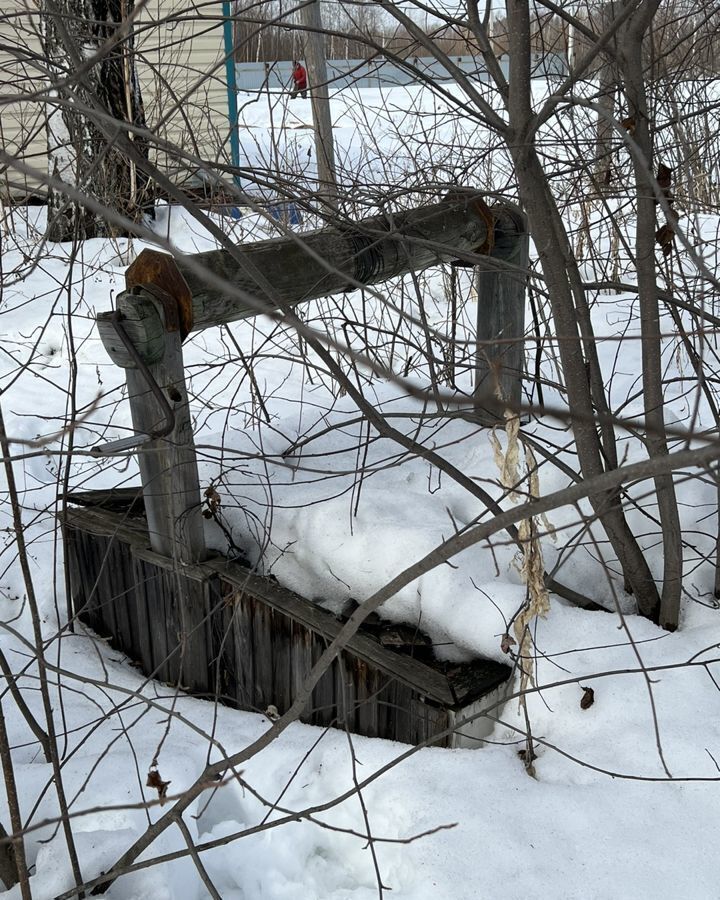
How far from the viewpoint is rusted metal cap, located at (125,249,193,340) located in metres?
2.21

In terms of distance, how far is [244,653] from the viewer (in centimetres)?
256

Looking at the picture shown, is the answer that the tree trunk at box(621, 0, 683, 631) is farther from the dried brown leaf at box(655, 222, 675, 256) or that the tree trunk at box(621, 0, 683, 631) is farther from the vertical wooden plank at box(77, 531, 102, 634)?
the vertical wooden plank at box(77, 531, 102, 634)

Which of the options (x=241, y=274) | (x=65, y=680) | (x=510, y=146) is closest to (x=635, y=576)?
(x=510, y=146)

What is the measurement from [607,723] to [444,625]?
18.5 inches

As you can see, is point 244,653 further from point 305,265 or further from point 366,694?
point 305,265

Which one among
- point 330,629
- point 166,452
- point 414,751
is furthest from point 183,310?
point 414,751

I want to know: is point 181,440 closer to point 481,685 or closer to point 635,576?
point 481,685

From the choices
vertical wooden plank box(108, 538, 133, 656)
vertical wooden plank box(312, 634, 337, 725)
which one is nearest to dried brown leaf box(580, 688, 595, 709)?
vertical wooden plank box(312, 634, 337, 725)

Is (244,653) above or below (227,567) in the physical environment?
below

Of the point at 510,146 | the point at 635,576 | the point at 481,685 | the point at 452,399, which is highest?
the point at 510,146

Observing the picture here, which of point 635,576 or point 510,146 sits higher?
point 510,146

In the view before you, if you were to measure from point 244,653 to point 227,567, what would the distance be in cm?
25

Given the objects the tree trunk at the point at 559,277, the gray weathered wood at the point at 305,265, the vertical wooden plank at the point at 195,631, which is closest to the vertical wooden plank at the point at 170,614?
the vertical wooden plank at the point at 195,631

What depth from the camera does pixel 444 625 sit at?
2.33m
